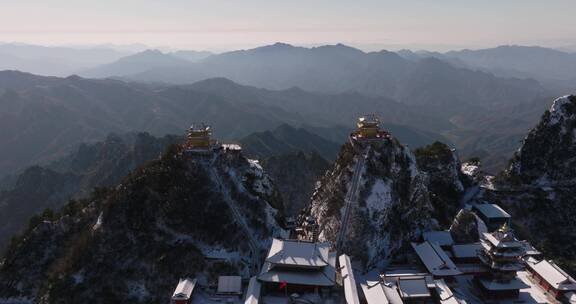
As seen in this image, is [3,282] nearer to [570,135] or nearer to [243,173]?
[243,173]

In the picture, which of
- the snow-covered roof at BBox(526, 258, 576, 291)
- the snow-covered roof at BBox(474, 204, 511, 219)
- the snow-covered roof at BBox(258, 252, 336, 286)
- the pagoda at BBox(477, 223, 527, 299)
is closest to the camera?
the snow-covered roof at BBox(258, 252, 336, 286)

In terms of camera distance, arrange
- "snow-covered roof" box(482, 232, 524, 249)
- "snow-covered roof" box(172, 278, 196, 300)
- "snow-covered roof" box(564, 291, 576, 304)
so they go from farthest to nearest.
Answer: "snow-covered roof" box(482, 232, 524, 249)
"snow-covered roof" box(564, 291, 576, 304)
"snow-covered roof" box(172, 278, 196, 300)

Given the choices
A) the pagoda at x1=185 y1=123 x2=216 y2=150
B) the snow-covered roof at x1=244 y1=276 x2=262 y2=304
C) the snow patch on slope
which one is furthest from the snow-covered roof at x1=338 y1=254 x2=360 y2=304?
the pagoda at x1=185 y1=123 x2=216 y2=150

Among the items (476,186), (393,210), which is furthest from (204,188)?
(476,186)

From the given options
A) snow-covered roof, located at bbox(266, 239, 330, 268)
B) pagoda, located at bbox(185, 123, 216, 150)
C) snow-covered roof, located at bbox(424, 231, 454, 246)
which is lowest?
snow-covered roof, located at bbox(424, 231, 454, 246)

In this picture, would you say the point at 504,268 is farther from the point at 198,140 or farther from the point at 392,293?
the point at 198,140

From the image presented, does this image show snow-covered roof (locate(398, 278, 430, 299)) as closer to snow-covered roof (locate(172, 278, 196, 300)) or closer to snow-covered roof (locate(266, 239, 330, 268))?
snow-covered roof (locate(266, 239, 330, 268))
